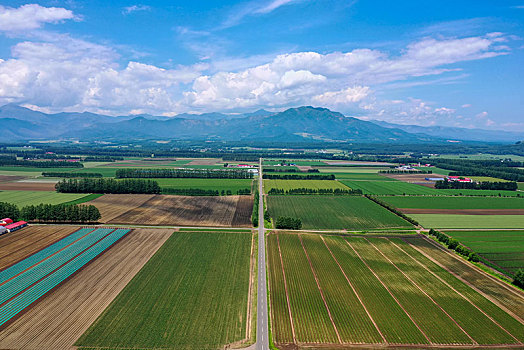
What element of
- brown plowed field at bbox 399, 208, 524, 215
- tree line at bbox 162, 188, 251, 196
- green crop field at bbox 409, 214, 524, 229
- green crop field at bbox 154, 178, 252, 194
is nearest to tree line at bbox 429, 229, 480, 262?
green crop field at bbox 409, 214, 524, 229

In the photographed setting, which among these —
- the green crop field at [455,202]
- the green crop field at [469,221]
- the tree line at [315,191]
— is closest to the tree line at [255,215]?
the tree line at [315,191]

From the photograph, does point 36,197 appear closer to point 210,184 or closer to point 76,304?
point 210,184

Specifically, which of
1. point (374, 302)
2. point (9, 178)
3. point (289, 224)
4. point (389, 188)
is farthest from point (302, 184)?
point (9, 178)

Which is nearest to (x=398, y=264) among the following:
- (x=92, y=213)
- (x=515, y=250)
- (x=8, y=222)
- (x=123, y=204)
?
(x=515, y=250)

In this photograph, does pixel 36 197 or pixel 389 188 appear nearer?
pixel 36 197

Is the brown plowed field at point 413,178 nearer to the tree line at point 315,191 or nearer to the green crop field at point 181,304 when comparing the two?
the tree line at point 315,191

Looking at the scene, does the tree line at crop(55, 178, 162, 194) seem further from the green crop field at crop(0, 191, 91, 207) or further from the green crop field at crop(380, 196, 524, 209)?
the green crop field at crop(380, 196, 524, 209)

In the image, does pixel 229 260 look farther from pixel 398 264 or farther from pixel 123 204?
pixel 123 204
